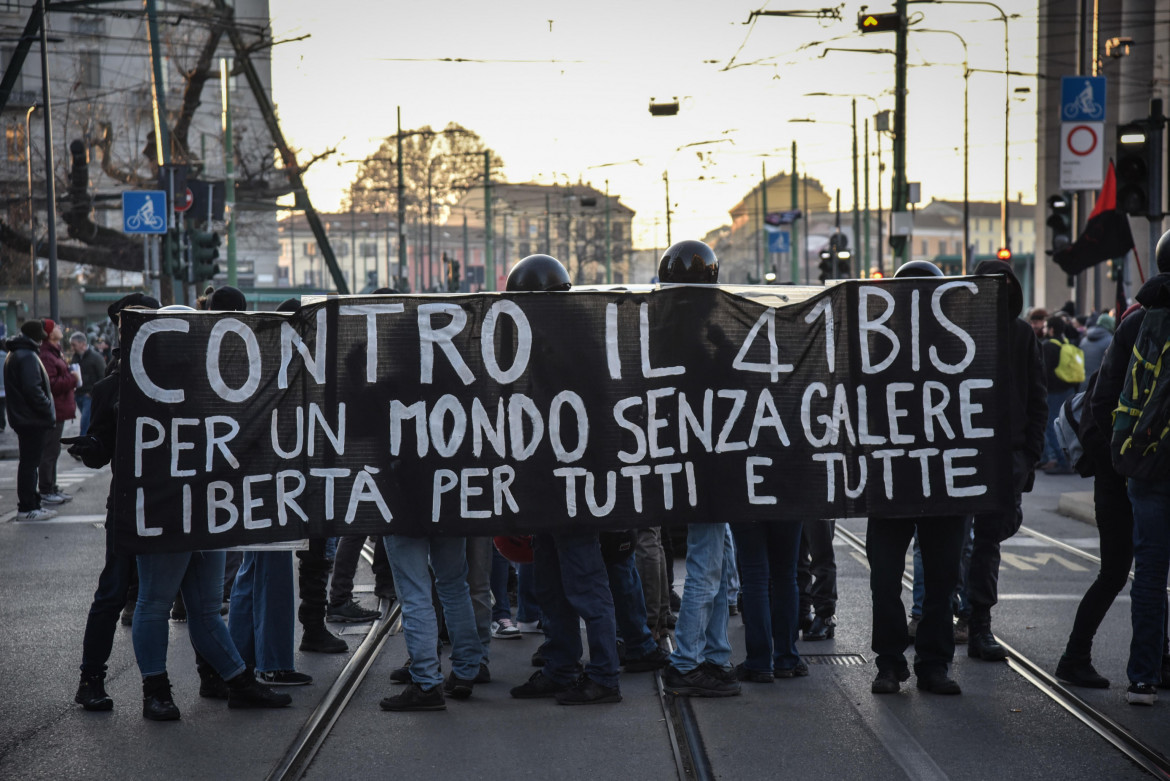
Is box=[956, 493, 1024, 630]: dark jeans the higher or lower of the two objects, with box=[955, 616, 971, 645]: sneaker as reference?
higher

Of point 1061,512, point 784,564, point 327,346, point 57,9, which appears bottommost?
point 1061,512

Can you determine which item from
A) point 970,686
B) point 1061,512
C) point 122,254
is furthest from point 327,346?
point 122,254

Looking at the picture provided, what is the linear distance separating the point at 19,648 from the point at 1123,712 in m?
5.78

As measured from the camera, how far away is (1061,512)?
12859mm

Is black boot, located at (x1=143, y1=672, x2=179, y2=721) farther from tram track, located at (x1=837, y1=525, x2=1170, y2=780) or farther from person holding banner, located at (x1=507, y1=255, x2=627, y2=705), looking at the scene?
tram track, located at (x1=837, y1=525, x2=1170, y2=780)

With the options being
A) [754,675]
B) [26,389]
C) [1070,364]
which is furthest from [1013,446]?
[26,389]

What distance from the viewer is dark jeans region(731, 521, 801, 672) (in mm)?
6398

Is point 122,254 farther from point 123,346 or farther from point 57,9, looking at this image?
point 123,346

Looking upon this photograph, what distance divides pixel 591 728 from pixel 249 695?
64.7 inches

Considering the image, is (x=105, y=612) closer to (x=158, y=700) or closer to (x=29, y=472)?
(x=158, y=700)

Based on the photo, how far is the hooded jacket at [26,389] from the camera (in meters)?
13.1

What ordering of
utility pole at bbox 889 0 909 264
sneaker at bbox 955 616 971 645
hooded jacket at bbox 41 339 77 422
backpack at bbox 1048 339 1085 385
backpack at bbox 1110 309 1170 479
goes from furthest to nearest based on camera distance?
1. utility pole at bbox 889 0 909 264
2. backpack at bbox 1048 339 1085 385
3. hooded jacket at bbox 41 339 77 422
4. sneaker at bbox 955 616 971 645
5. backpack at bbox 1110 309 1170 479

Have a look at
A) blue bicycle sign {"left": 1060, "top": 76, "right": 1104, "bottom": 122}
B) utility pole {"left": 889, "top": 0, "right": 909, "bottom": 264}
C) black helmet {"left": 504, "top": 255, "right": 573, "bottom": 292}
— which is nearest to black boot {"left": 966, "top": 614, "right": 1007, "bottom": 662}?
black helmet {"left": 504, "top": 255, "right": 573, "bottom": 292}

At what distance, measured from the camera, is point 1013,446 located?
6.65m
